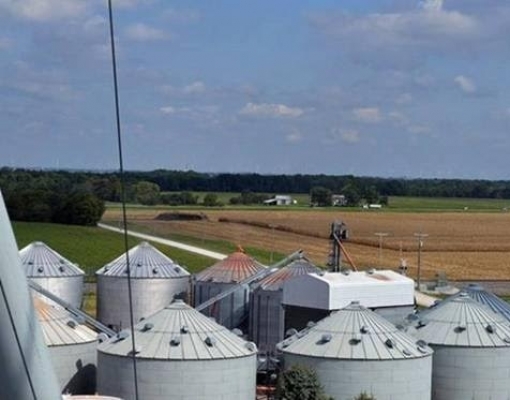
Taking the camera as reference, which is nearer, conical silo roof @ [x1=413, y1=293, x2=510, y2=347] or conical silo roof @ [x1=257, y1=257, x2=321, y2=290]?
conical silo roof @ [x1=413, y1=293, x2=510, y2=347]

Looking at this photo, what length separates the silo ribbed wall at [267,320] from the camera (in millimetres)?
43594

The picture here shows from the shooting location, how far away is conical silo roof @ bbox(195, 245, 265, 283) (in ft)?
160

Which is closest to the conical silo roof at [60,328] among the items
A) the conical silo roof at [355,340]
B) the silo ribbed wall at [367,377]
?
the conical silo roof at [355,340]

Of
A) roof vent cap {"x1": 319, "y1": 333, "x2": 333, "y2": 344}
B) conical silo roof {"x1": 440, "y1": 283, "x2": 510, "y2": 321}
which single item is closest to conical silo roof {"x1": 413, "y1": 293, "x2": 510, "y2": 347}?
conical silo roof {"x1": 440, "y1": 283, "x2": 510, "y2": 321}

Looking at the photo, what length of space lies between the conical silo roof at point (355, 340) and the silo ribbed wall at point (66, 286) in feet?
59.9

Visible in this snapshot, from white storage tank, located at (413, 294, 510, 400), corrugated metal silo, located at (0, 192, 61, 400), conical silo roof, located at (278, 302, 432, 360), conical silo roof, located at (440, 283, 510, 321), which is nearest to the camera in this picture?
corrugated metal silo, located at (0, 192, 61, 400)

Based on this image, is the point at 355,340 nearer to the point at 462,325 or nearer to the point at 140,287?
the point at 462,325

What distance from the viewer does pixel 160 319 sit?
35062 mm

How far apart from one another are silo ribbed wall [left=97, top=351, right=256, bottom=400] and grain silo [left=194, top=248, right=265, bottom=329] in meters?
12.5

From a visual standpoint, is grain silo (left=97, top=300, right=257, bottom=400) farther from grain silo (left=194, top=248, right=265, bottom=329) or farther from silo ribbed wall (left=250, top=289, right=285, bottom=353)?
grain silo (left=194, top=248, right=265, bottom=329)

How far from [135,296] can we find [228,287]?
5.56 meters

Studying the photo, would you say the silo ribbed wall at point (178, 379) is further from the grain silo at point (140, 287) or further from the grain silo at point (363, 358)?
the grain silo at point (140, 287)

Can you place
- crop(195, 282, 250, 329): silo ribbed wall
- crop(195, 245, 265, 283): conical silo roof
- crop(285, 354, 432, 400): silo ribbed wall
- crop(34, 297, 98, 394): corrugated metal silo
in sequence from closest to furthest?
1. crop(285, 354, 432, 400): silo ribbed wall
2. crop(34, 297, 98, 394): corrugated metal silo
3. crop(195, 282, 250, 329): silo ribbed wall
4. crop(195, 245, 265, 283): conical silo roof

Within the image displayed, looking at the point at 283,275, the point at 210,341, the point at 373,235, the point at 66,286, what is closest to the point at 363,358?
the point at 210,341
